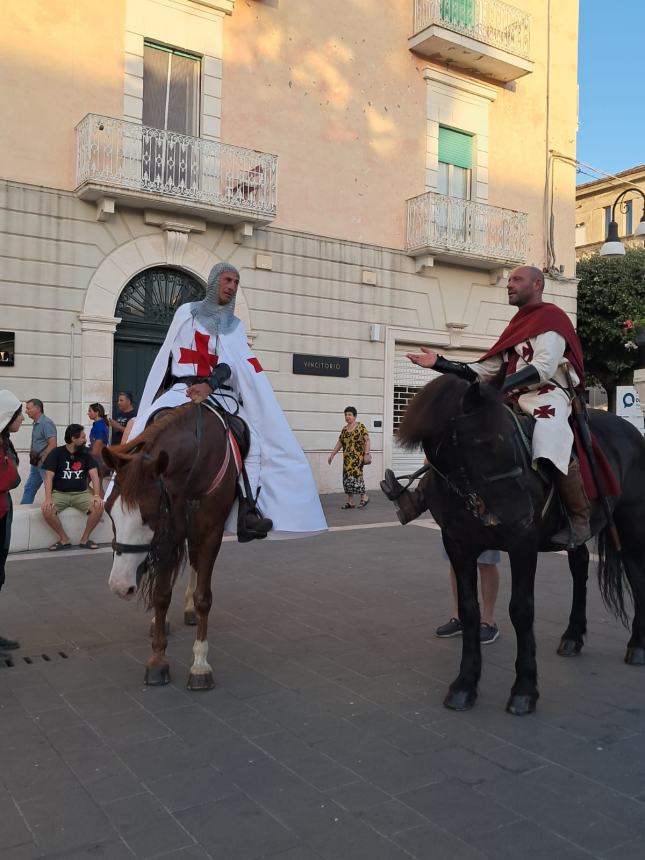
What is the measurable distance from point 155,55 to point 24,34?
2514 mm

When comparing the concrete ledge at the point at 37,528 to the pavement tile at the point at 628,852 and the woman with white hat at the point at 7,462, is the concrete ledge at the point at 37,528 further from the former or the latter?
the pavement tile at the point at 628,852

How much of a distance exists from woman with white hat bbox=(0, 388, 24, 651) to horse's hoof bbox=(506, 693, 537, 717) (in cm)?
338

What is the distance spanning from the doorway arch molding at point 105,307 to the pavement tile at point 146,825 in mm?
11026

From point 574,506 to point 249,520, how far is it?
6.68 ft

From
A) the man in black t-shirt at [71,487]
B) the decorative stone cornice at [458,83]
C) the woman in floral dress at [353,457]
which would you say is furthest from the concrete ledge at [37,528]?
the decorative stone cornice at [458,83]

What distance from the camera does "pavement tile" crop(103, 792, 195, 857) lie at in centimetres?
276

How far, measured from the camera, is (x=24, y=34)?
12.9m


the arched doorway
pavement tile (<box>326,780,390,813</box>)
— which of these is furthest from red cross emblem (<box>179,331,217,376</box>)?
the arched doorway

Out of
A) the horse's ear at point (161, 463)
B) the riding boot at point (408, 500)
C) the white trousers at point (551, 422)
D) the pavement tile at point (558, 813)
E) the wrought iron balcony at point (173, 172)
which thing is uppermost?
A: the wrought iron balcony at point (173, 172)

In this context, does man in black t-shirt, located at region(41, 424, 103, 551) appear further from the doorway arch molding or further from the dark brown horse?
the dark brown horse

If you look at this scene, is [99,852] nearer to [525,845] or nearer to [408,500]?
[525,845]

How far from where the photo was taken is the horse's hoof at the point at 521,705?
13.3ft

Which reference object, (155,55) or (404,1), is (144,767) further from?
(404,1)

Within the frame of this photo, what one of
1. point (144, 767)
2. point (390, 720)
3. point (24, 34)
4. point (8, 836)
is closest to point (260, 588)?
point (390, 720)
